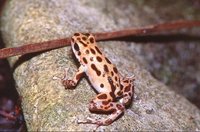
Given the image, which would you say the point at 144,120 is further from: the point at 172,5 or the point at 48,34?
the point at 172,5

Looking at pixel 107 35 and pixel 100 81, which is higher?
pixel 100 81

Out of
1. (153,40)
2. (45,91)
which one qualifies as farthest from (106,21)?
(45,91)

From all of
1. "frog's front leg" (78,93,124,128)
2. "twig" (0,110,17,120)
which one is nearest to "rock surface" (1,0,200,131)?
"frog's front leg" (78,93,124,128)

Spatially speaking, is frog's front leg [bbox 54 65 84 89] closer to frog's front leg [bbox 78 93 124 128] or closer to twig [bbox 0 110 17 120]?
frog's front leg [bbox 78 93 124 128]

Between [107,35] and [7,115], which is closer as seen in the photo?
[7,115]

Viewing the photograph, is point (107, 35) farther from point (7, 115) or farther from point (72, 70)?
point (7, 115)

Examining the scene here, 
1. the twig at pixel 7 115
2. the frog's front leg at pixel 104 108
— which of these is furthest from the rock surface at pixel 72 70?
the twig at pixel 7 115

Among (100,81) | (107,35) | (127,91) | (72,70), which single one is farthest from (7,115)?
(107,35)
